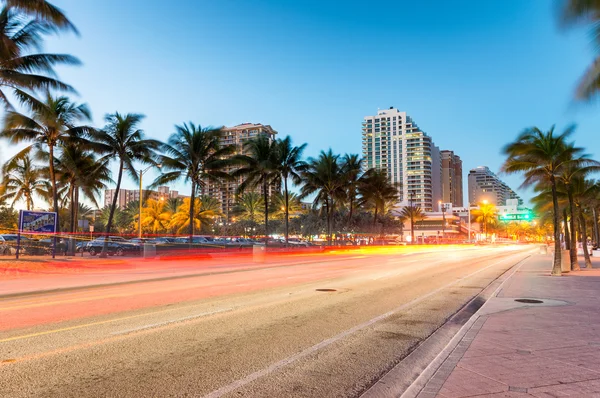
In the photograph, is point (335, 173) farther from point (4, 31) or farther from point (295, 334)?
point (295, 334)

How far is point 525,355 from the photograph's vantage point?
19.0ft

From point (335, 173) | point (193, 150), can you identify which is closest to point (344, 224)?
point (335, 173)

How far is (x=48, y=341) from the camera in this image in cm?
668

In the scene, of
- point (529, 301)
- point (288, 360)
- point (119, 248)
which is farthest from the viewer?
point (119, 248)

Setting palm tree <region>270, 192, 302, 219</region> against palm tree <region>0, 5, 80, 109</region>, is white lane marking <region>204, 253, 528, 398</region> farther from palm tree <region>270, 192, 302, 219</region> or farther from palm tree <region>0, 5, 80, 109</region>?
palm tree <region>270, 192, 302, 219</region>

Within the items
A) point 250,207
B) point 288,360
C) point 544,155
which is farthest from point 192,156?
point 250,207

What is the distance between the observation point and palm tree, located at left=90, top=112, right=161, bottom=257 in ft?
99.0

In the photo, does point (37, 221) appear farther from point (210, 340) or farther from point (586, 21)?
point (586, 21)

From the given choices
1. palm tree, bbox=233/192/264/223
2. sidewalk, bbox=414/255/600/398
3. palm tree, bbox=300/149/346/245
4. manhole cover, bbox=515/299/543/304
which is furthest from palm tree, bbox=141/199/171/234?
sidewalk, bbox=414/255/600/398

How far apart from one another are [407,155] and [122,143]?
17019 centimetres

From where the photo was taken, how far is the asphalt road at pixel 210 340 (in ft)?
15.6

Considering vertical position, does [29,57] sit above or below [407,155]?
below

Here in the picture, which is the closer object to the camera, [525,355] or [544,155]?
[525,355]

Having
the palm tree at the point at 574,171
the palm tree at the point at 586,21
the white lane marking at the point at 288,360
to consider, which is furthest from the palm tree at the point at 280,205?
the white lane marking at the point at 288,360
